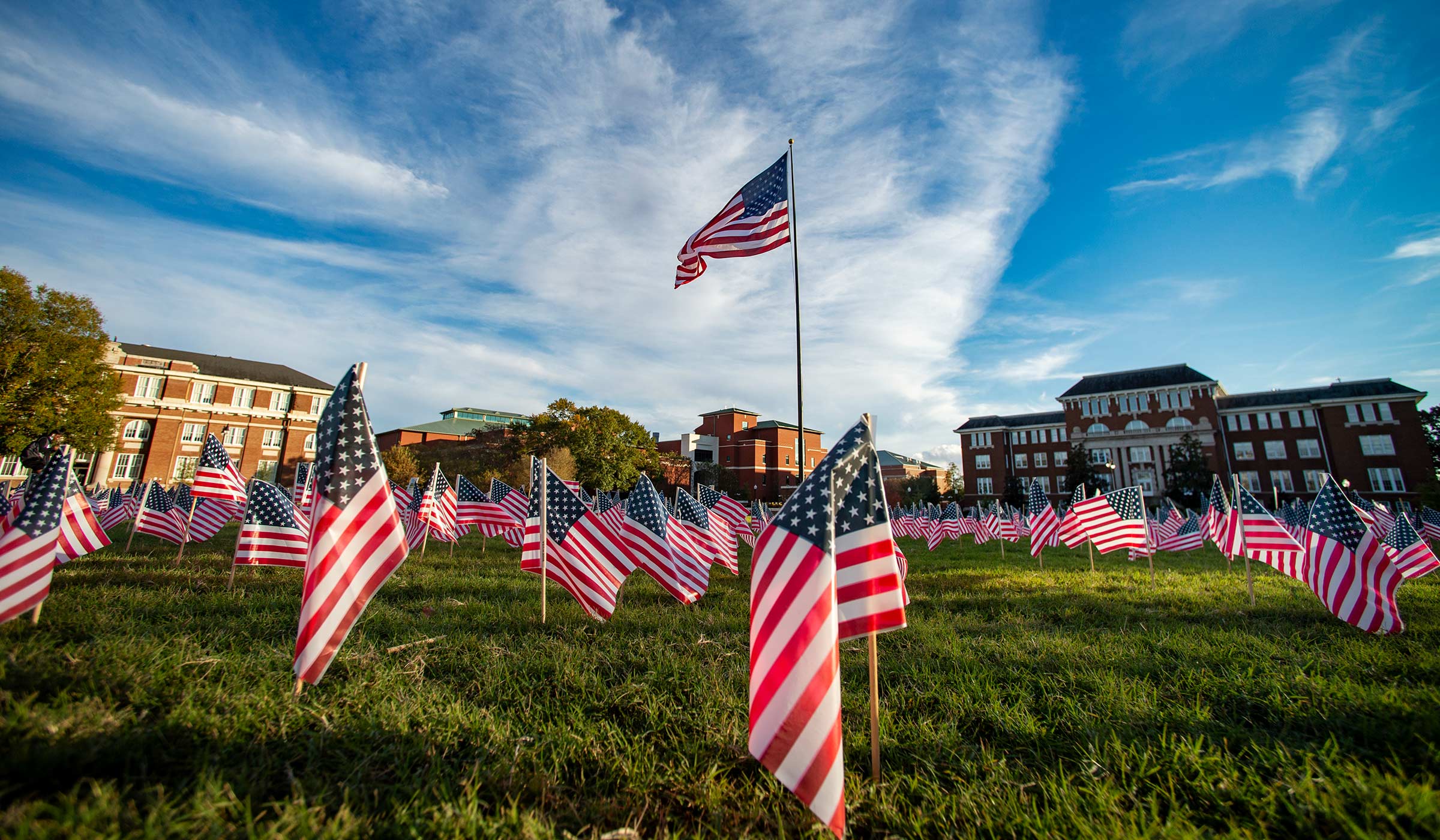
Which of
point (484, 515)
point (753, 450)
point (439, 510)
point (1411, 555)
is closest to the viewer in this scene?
point (1411, 555)

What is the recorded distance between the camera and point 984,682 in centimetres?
482

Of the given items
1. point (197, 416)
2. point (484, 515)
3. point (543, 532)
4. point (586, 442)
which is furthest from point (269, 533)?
point (197, 416)

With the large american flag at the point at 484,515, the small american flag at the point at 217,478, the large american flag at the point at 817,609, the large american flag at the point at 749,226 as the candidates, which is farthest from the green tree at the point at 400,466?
the large american flag at the point at 817,609

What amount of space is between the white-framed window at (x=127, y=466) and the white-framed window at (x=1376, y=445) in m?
109

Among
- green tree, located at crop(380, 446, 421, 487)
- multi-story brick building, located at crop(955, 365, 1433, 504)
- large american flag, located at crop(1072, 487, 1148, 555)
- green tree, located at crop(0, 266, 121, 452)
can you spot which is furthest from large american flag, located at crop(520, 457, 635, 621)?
multi-story brick building, located at crop(955, 365, 1433, 504)

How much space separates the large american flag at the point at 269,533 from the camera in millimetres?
7473

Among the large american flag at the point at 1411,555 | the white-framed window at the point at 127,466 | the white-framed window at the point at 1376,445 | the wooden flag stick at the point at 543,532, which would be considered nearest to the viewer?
the wooden flag stick at the point at 543,532

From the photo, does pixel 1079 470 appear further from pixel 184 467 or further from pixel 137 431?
pixel 137 431

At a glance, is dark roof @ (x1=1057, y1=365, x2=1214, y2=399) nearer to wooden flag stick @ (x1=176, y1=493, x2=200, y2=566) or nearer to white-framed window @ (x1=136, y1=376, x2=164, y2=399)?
wooden flag stick @ (x1=176, y1=493, x2=200, y2=566)

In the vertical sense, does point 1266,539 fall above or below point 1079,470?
below

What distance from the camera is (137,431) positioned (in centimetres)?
4812

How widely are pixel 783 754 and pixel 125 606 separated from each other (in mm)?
7493

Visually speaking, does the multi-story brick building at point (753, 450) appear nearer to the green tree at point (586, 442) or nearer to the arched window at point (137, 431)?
the green tree at point (586, 442)

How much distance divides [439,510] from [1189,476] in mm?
60372
